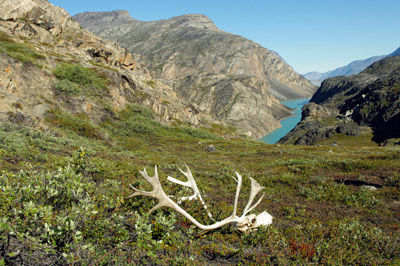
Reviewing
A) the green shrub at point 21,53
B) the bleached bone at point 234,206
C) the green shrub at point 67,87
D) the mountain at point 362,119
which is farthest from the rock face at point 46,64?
the mountain at point 362,119

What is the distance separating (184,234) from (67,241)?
3.17 meters

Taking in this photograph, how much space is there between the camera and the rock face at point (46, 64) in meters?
30.1

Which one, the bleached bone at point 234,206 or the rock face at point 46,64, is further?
the rock face at point 46,64

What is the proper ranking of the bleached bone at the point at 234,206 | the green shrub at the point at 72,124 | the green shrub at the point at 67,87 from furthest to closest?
the green shrub at the point at 67,87 < the green shrub at the point at 72,124 < the bleached bone at the point at 234,206

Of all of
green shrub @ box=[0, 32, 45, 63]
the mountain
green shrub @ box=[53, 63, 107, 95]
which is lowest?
the mountain

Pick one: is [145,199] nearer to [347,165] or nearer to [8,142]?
[8,142]

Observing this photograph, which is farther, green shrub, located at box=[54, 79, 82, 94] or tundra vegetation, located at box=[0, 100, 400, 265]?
green shrub, located at box=[54, 79, 82, 94]

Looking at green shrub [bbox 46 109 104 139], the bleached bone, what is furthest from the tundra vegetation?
green shrub [bbox 46 109 104 139]

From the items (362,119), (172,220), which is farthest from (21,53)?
(362,119)

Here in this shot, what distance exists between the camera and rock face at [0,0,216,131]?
98.8 ft

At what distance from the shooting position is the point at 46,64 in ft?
133

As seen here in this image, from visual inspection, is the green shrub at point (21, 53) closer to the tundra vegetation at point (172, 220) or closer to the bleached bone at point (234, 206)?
the tundra vegetation at point (172, 220)

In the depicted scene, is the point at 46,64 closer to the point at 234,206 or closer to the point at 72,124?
the point at 72,124

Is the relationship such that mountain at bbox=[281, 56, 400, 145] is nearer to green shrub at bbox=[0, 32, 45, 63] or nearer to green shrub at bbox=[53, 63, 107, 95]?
green shrub at bbox=[53, 63, 107, 95]
